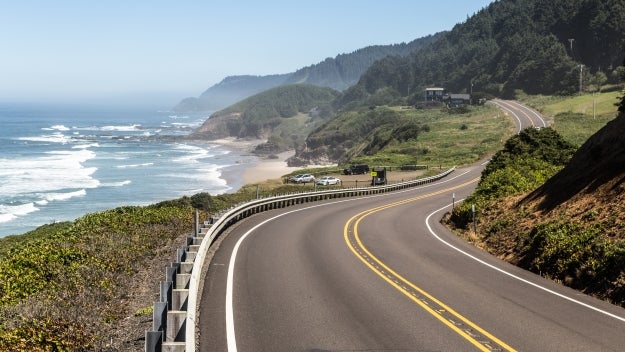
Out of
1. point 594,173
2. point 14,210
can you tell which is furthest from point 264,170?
point 594,173

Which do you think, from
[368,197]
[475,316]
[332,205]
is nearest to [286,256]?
[475,316]

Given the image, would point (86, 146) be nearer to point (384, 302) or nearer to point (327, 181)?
point (327, 181)

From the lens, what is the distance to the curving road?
11320 millimetres

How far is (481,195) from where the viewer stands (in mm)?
33656

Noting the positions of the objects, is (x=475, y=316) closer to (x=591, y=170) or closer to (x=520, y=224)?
(x=520, y=224)

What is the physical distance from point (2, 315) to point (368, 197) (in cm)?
4033

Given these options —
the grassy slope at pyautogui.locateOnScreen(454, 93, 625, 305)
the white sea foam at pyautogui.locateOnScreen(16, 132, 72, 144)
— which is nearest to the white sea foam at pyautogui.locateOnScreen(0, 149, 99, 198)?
the white sea foam at pyautogui.locateOnScreen(16, 132, 72, 144)

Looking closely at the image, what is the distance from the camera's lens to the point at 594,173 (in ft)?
80.5

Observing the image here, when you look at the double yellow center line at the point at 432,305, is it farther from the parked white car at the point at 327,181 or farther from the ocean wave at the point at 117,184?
the ocean wave at the point at 117,184

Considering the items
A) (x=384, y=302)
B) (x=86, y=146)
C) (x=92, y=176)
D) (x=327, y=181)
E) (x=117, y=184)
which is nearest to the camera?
(x=384, y=302)

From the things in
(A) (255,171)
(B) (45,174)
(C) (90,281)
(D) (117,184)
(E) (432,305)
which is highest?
(C) (90,281)

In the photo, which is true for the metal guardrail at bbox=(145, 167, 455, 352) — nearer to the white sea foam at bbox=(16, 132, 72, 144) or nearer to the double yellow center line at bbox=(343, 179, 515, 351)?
the double yellow center line at bbox=(343, 179, 515, 351)

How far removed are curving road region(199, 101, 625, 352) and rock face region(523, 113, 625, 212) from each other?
421cm

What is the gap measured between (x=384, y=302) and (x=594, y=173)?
13.9 m
